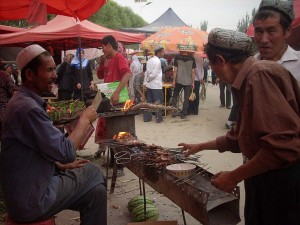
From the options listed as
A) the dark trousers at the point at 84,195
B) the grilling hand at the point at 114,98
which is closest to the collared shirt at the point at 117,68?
the grilling hand at the point at 114,98

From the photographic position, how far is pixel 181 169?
3.07 metres

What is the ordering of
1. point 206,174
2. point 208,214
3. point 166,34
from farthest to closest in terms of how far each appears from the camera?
point 166,34
point 206,174
point 208,214

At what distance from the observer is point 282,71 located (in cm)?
190

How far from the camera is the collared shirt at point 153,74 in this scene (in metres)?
10.6

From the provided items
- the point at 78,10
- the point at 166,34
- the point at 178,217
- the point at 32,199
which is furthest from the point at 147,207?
the point at 166,34

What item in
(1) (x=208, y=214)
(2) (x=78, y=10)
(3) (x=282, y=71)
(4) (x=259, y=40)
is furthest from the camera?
(2) (x=78, y=10)

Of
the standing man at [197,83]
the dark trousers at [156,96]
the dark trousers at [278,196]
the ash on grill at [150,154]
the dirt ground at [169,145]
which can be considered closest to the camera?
the dark trousers at [278,196]

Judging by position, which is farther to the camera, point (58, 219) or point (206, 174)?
point (58, 219)

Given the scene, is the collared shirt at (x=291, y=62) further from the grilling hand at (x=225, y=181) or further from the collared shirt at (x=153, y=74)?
the collared shirt at (x=153, y=74)

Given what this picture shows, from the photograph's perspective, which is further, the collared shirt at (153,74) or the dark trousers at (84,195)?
the collared shirt at (153,74)

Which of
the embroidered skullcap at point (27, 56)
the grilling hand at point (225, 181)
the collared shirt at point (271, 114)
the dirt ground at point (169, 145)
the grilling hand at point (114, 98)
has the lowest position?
the dirt ground at point (169, 145)

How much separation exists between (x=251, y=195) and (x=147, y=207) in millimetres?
2182

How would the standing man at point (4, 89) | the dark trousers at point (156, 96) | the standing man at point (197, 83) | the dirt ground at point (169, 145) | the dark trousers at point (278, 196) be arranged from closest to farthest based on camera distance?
the dark trousers at point (278, 196) < the dirt ground at point (169, 145) < the standing man at point (4, 89) < the dark trousers at point (156, 96) < the standing man at point (197, 83)

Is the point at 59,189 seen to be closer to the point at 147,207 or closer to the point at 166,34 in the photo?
the point at 147,207
